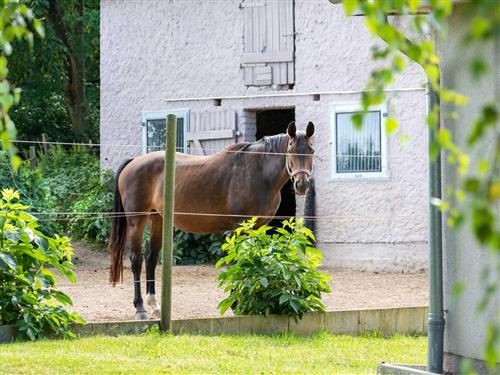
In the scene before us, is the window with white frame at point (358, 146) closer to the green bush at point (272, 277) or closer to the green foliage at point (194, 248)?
the green foliage at point (194, 248)

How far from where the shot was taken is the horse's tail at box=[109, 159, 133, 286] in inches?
404

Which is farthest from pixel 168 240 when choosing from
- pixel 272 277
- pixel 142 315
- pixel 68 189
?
pixel 68 189

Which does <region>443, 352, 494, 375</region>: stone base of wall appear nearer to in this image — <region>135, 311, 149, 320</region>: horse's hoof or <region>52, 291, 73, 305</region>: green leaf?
<region>52, 291, 73, 305</region>: green leaf

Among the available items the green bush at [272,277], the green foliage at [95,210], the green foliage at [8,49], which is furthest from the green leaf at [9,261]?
the green foliage at [95,210]

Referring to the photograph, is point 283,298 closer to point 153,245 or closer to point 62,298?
point 62,298

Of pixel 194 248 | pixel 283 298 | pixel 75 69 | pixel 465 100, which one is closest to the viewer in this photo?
pixel 465 100

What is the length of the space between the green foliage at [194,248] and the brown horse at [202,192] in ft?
17.1

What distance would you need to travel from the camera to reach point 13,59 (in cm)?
2303

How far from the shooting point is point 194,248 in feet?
54.4

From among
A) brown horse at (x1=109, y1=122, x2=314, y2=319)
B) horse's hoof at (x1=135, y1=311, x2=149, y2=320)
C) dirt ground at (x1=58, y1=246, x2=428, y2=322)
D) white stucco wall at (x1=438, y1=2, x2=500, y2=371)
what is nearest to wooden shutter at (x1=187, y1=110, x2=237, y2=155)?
dirt ground at (x1=58, y1=246, x2=428, y2=322)

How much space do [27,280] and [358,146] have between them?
350 inches

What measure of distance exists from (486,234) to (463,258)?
428cm

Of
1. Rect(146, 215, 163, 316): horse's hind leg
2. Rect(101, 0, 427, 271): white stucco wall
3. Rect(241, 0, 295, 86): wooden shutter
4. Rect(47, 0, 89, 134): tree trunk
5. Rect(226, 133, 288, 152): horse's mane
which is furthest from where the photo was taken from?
Rect(47, 0, 89, 134): tree trunk

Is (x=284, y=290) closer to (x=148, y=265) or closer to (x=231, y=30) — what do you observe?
(x=148, y=265)
